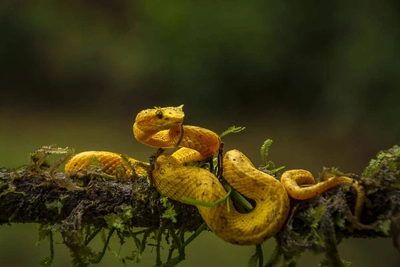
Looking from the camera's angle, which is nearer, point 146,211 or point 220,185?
point 220,185

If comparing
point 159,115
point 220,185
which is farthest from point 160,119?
point 220,185

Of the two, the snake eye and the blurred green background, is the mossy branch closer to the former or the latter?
the snake eye

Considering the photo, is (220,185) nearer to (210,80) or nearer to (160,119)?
(160,119)

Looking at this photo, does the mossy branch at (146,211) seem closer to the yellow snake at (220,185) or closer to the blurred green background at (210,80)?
the yellow snake at (220,185)

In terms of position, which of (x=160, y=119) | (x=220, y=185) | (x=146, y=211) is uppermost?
(x=160, y=119)

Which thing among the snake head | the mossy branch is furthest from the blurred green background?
the snake head

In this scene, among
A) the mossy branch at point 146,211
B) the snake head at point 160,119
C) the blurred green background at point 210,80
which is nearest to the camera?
the mossy branch at point 146,211

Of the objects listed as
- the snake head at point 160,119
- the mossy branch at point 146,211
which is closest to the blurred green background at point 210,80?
the mossy branch at point 146,211

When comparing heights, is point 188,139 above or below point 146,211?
above
